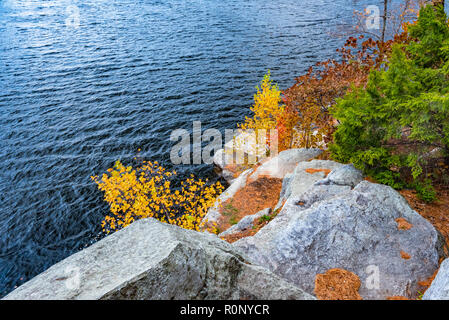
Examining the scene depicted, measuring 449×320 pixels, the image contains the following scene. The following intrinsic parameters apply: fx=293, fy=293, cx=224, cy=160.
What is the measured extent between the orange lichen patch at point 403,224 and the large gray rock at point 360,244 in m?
0.08

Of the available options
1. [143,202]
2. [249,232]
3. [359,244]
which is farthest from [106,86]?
[359,244]

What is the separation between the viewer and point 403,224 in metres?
8.98

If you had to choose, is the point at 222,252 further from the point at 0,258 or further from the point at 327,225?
the point at 0,258

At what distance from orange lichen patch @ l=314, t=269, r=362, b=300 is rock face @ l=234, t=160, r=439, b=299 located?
16cm

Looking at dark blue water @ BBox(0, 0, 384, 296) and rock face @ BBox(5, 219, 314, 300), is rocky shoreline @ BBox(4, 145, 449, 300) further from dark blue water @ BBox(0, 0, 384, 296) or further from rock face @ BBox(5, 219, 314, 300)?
dark blue water @ BBox(0, 0, 384, 296)

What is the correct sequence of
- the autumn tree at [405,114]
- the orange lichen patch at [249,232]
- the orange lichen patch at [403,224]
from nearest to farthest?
1. the orange lichen patch at [403,224]
2. the autumn tree at [405,114]
3. the orange lichen patch at [249,232]

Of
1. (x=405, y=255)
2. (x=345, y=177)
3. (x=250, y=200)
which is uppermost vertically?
(x=345, y=177)

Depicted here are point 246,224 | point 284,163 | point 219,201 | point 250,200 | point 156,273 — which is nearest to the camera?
point 156,273

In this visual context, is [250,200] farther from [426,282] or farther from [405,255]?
[426,282]

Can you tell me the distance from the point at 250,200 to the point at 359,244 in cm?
914

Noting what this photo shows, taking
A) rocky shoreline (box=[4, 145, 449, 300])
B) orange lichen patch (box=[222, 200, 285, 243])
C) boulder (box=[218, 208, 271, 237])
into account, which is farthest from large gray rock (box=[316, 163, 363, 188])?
boulder (box=[218, 208, 271, 237])

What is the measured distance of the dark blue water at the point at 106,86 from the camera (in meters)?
19.8

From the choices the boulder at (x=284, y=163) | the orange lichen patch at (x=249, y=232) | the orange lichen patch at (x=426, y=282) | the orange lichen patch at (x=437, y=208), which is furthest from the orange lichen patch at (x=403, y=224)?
the boulder at (x=284, y=163)

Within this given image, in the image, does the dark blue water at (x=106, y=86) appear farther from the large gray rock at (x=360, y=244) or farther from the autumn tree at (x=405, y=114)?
the autumn tree at (x=405, y=114)
